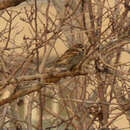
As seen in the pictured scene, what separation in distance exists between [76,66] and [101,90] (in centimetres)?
129

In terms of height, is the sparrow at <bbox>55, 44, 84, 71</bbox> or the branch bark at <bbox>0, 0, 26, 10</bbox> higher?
the branch bark at <bbox>0, 0, 26, 10</bbox>

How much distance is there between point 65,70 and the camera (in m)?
2.42

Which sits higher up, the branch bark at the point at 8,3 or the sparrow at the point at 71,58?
the branch bark at the point at 8,3

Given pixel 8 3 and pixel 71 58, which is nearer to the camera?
pixel 8 3

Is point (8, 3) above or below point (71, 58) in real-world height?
above

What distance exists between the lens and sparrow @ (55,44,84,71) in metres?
2.47

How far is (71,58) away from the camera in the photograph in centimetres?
262

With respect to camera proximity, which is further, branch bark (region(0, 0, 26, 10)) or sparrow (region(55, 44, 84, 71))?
sparrow (region(55, 44, 84, 71))

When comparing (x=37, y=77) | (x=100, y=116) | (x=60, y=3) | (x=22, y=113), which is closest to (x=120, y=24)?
(x=100, y=116)

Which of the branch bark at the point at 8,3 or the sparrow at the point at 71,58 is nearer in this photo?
the branch bark at the point at 8,3

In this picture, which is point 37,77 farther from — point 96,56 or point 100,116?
point 100,116

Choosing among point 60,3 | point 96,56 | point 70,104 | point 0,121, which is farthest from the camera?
point 60,3

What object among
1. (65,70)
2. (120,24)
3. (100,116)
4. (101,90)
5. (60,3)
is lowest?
(100,116)

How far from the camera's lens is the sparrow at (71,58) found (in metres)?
2.47
